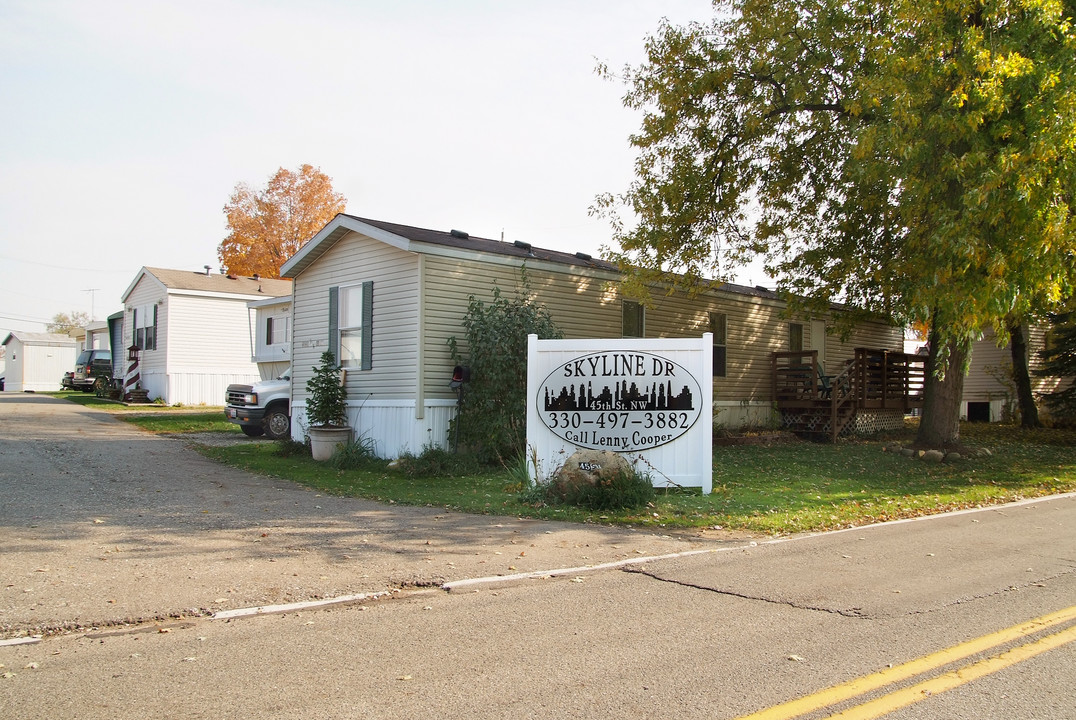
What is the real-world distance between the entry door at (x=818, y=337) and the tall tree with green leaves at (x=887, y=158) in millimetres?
6064

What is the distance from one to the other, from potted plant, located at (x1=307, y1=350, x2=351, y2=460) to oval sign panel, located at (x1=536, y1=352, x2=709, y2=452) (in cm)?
536

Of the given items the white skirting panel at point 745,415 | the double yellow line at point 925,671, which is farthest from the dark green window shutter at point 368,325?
the double yellow line at point 925,671

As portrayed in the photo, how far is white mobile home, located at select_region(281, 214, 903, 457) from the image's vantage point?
1465 cm

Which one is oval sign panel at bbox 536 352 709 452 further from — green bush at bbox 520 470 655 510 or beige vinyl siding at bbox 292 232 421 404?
beige vinyl siding at bbox 292 232 421 404

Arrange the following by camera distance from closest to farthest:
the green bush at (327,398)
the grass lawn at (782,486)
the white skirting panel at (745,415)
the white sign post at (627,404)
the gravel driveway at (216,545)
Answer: the gravel driveway at (216,545), the grass lawn at (782,486), the white sign post at (627,404), the green bush at (327,398), the white skirting panel at (745,415)

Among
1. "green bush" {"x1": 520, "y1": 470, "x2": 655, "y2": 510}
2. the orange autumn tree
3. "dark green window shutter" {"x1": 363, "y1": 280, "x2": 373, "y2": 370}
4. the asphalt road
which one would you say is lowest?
the asphalt road

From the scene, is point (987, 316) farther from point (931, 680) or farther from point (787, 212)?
point (931, 680)

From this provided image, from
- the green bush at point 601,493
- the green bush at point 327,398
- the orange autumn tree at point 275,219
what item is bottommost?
the green bush at point 601,493

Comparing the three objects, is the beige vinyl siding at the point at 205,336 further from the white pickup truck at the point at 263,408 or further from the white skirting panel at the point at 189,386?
the white pickup truck at the point at 263,408

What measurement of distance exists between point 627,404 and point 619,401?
4.6 inches

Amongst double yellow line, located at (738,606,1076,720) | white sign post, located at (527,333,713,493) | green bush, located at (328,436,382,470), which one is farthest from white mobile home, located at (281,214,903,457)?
double yellow line, located at (738,606,1076,720)

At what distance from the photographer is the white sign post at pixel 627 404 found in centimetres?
1118

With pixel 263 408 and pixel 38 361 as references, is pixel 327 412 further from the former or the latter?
pixel 38 361

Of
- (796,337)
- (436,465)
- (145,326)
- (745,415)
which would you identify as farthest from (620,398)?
(145,326)
